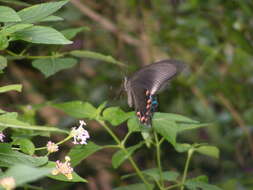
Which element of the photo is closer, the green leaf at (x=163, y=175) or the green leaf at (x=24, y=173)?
the green leaf at (x=24, y=173)

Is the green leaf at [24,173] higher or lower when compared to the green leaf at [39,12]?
higher

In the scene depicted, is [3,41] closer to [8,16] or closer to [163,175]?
[8,16]

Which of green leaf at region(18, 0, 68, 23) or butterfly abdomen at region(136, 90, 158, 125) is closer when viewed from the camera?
green leaf at region(18, 0, 68, 23)

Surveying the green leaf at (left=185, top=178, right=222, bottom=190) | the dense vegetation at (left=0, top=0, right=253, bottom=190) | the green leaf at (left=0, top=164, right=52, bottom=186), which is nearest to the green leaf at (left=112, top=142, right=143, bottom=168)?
the green leaf at (left=185, top=178, right=222, bottom=190)

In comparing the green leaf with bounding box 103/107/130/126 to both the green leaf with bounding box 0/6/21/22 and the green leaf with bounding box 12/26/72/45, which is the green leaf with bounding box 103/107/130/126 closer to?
the green leaf with bounding box 12/26/72/45

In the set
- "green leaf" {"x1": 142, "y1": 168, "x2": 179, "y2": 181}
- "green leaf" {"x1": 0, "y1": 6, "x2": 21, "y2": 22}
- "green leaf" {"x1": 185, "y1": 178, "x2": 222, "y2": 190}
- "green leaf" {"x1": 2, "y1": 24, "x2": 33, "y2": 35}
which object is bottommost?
"green leaf" {"x1": 142, "y1": 168, "x2": 179, "y2": 181}

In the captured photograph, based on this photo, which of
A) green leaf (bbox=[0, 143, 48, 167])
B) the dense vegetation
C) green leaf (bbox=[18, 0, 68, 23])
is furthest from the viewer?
the dense vegetation

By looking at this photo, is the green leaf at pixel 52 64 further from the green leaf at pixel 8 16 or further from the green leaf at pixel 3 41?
the green leaf at pixel 8 16

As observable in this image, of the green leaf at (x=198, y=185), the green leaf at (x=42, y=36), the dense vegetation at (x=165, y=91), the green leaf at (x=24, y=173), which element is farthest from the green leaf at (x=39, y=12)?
the dense vegetation at (x=165, y=91)
